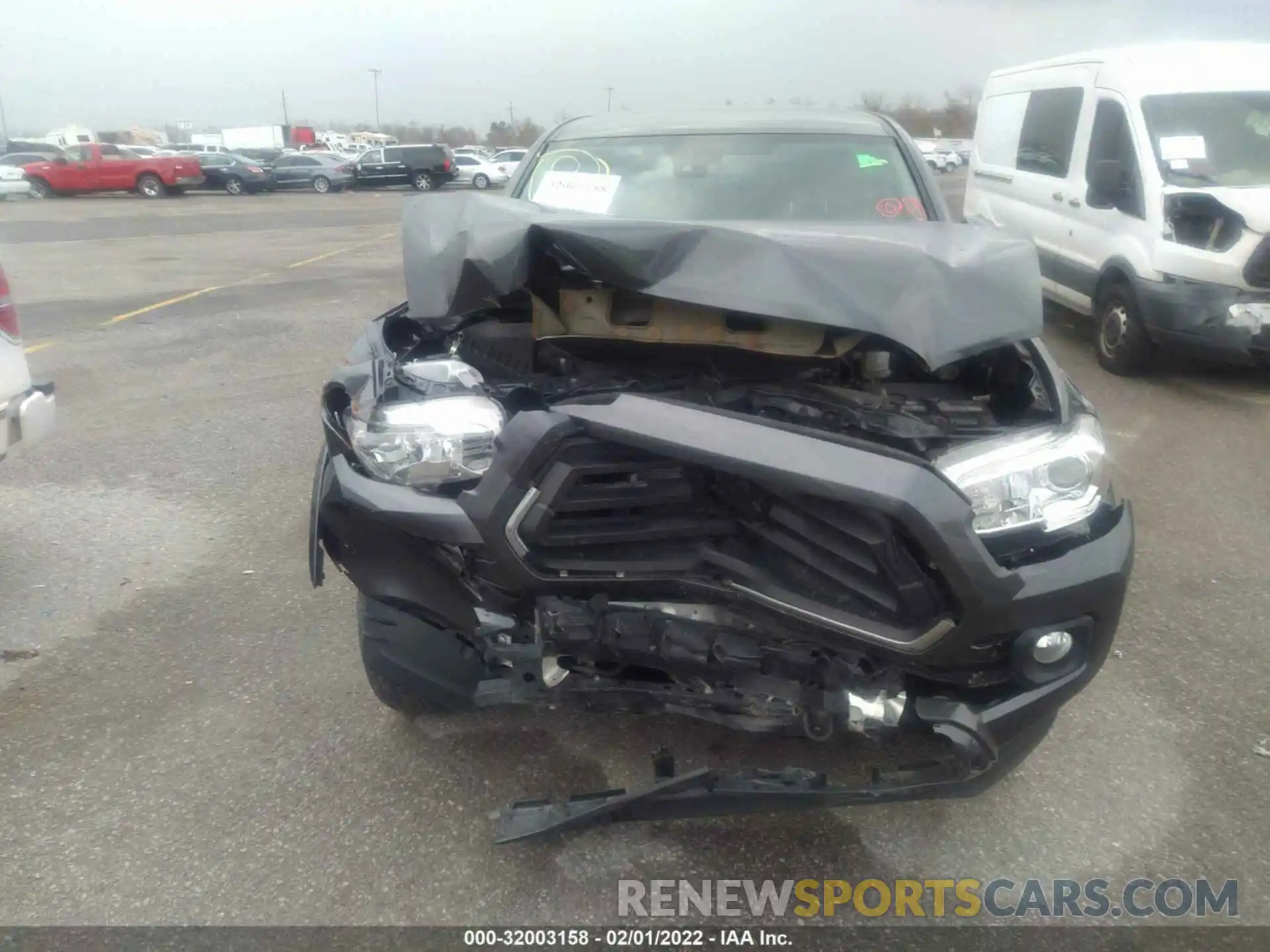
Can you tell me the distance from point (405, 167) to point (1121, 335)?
29.8 meters

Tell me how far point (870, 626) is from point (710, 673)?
0.39 meters

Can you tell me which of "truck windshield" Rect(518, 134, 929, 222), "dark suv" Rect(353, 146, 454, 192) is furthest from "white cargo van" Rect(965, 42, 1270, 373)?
"dark suv" Rect(353, 146, 454, 192)

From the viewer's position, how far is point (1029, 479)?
6.99ft

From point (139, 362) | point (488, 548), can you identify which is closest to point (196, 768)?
point (488, 548)

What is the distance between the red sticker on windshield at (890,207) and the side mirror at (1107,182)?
11.4 ft

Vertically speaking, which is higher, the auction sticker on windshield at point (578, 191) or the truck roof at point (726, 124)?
the truck roof at point (726, 124)

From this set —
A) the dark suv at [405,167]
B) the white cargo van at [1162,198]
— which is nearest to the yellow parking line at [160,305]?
the white cargo van at [1162,198]

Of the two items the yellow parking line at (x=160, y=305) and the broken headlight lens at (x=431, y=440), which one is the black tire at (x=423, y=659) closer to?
the broken headlight lens at (x=431, y=440)

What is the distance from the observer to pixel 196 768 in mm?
2639

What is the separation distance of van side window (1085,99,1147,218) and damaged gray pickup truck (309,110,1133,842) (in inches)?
178

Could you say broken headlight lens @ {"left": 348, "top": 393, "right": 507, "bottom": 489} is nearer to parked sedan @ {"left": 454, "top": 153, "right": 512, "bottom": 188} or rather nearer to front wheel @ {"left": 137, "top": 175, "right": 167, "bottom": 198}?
front wheel @ {"left": 137, "top": 175, "right": 167, "bottom": 198}

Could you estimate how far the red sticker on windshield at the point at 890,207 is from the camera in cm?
357

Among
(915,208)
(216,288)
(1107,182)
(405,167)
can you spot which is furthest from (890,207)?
(405,167)

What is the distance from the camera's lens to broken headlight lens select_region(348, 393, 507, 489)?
2.25 meters
